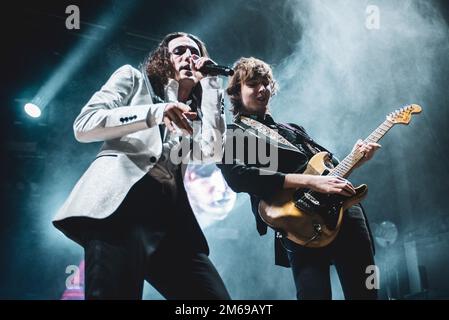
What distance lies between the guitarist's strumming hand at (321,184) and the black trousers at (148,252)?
0.76 meters

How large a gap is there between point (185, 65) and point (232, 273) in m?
4.98

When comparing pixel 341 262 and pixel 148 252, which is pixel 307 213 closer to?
pixel 341 262

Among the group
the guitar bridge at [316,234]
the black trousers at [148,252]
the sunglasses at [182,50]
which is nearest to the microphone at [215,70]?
the sunglasses at [182,50]

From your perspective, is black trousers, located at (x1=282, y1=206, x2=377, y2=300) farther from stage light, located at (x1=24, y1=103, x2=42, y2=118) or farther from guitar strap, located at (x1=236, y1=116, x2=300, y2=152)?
stage light, located at (x1=24, y1=103, x2=42, y2=118)

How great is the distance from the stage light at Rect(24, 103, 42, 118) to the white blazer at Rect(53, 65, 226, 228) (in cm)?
402

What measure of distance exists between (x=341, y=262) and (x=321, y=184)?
399 millimetres

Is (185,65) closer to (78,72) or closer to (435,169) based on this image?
(78,72)

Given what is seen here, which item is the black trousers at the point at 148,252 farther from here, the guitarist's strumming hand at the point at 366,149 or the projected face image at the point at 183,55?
the guitarist's strumming hand at the point at 366,149

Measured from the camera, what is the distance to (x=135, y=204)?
5.02 ft

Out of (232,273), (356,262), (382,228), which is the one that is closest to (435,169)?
(382,228)

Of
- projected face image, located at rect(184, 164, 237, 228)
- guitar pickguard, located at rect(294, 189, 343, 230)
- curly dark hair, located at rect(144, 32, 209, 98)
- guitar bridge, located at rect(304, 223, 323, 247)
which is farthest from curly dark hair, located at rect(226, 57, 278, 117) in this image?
projected face image, located at rect(184, 164, 237, 228)

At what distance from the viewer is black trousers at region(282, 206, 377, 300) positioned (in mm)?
2051

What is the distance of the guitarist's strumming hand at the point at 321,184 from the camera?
87.7 inches
